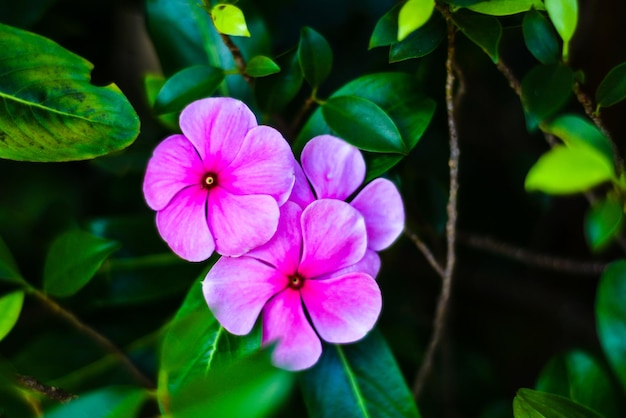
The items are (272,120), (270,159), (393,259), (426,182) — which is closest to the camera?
(270,159)

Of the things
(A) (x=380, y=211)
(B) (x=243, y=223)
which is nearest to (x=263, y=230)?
(B) (x=243, y=223)

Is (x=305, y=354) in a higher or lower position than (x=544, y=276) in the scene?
higher

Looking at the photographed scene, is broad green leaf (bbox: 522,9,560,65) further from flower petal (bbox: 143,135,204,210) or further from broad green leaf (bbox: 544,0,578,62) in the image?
flower petal (bbox: 143,135,204,210)

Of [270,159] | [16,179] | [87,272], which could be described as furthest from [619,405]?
[16,179]

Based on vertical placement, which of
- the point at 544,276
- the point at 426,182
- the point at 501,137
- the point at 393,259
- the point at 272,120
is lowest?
the point at 544,276

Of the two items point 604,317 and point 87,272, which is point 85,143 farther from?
point 604,317

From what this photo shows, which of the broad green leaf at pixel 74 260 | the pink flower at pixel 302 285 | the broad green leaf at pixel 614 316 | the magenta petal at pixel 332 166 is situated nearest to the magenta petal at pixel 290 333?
the pink flower at pixel 302 285

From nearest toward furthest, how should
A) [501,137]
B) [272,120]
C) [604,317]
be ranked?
1. [604,317]
2. [272,120]
3. [501,137]
